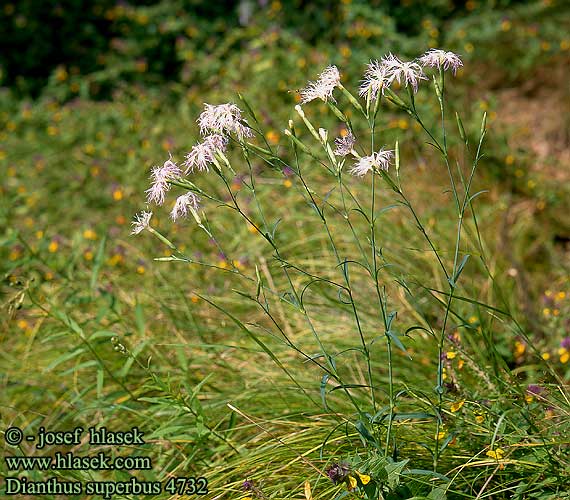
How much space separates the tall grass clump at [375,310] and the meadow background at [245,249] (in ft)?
0.05

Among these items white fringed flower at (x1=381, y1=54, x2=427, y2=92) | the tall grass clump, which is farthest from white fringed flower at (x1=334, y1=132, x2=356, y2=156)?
white fringed flower at (x1=381, y1=54, x2=427, y2=92)

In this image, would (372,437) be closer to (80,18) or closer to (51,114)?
(51,114)

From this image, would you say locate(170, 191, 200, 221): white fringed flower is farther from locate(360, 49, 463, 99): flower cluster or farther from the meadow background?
locate(360, 49, 463, 99): flower cluster

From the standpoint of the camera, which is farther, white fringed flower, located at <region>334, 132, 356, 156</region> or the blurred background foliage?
the blurred background foliage

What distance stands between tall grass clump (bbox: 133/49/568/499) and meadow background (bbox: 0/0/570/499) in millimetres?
16

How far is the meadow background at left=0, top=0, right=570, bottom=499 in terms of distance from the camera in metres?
1.97

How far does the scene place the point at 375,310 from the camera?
9.31 feet

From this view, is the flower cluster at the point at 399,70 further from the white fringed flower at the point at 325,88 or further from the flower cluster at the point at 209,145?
the flower cluster at the point at 209,145

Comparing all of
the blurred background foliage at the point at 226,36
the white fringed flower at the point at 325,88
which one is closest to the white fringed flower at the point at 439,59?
the white fringed flower at the point at 325,88

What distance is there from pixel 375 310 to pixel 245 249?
751 millimetres

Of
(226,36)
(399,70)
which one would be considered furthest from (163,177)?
(226,36)

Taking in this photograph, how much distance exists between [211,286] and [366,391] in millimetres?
989

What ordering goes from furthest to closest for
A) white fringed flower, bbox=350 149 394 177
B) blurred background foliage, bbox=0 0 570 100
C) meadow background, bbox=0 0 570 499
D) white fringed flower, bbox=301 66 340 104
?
1. blurred background foliage, bbox=0 0 570 100
2. meadow background, bbox=0 0 570 499
3. white fringed flower, bbox=301 66 340 104
4. white fringed flower, bbox=350 149 394 177

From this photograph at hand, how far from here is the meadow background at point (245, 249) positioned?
6.47 ft
